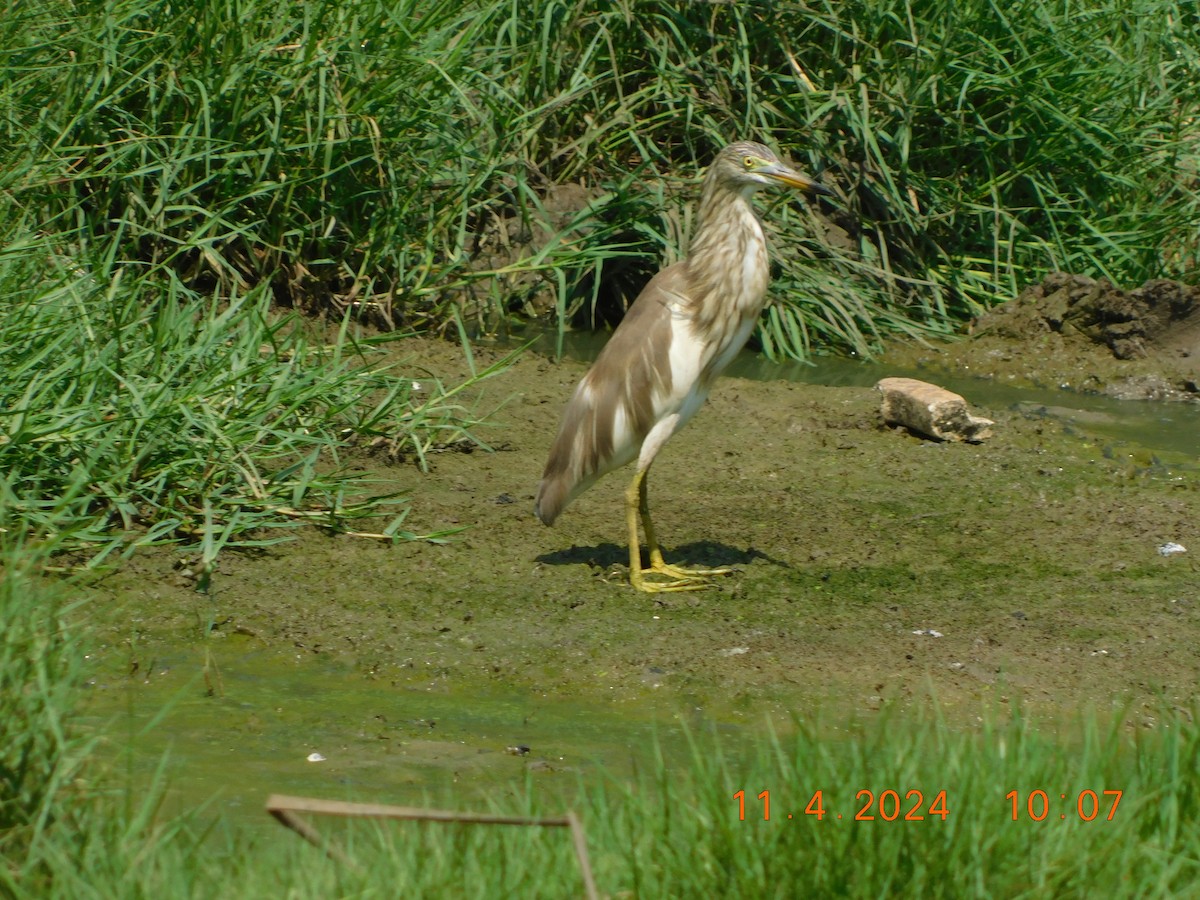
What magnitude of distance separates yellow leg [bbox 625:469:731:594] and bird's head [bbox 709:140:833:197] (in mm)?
1142

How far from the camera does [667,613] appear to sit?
190 inches

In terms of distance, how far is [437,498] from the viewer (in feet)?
18.5

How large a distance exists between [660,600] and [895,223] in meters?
4.35

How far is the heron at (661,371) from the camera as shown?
5270 millimetres

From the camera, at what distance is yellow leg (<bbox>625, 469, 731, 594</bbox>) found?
16.6ft

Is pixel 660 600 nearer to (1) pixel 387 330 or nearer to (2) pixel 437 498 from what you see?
(2) pixel 437 498

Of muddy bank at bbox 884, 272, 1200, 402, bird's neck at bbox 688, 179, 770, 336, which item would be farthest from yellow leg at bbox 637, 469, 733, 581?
muddy bank at bbox 884, 272, 1200, 402

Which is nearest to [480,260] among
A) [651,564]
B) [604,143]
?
[604,143]

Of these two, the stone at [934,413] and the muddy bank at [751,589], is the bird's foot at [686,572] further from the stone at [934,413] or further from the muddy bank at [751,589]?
the stone at [934,413]

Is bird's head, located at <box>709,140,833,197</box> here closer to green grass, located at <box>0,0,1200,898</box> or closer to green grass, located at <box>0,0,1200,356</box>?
green grass, located at <box>0,0,1200,898</box>

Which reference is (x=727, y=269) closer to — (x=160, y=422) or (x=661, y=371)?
(x=661, y=371)

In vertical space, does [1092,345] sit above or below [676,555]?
above
